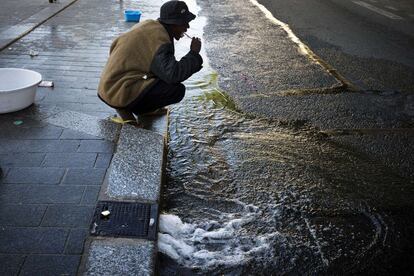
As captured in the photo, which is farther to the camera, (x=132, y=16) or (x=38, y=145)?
(x=132, y=16)

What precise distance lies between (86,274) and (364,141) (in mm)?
3536

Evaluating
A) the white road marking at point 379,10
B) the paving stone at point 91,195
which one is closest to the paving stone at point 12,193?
the paving stone at point 91,195

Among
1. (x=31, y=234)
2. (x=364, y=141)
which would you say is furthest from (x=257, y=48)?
(x=31, y=234)

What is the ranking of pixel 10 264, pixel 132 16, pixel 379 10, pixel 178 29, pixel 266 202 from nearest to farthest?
pixel 10 264 → pixel 266 202 → pixel 178 29 → pixel 132 16 → pixel 379 10

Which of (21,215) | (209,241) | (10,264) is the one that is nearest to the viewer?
(10,264)

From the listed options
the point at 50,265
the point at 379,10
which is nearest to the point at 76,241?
the point at 50,265

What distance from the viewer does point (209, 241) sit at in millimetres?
3162

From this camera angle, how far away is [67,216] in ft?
9.92

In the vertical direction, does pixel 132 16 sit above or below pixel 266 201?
above

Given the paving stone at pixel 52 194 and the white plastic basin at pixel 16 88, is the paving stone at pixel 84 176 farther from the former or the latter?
the white plastic basin at pixel 16 88

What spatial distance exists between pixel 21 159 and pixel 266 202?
2273 millimetres

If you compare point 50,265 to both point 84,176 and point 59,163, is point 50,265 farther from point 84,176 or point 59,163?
point 59,163


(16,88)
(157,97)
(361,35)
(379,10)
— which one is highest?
(379,10)

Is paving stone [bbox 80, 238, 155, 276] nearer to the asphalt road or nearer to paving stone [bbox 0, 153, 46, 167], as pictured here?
paving stone [bbox 0, 153, 46, 167]
